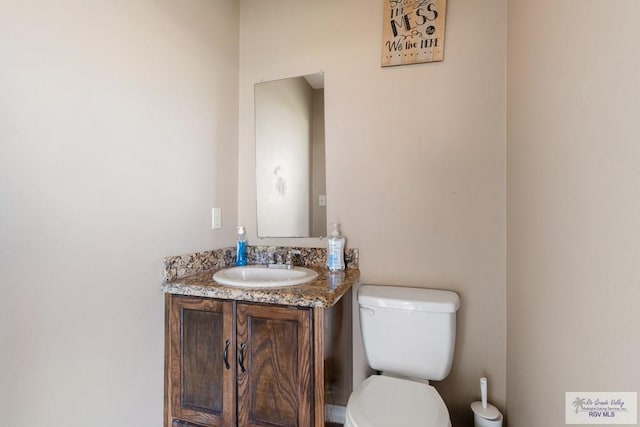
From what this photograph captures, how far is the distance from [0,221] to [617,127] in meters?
Answer: 1.33

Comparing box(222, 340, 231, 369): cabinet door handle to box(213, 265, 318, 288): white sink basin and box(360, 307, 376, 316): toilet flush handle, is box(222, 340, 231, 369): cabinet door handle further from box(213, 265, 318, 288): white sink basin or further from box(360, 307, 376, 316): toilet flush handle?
box(360, 307, 376, 316): toilet flush handle

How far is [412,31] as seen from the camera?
141 centimetres

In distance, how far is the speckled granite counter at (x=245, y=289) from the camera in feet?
3.36

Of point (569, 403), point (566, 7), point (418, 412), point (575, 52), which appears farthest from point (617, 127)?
point (418, 412)

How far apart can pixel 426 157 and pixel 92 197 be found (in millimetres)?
1335

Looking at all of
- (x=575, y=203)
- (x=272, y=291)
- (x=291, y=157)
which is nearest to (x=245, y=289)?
(x=272, y=291)

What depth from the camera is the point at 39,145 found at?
0.79 meters

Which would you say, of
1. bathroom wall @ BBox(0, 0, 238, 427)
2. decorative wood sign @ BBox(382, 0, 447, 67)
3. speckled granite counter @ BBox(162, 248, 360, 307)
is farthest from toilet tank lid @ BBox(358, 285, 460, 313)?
decorative wood sign @ BBox(382, 0, 447, 67)

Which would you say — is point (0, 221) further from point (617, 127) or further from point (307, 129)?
point (617, 127)

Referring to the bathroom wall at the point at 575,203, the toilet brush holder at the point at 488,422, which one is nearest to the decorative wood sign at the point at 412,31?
the bathroom wall at the point at 575,203

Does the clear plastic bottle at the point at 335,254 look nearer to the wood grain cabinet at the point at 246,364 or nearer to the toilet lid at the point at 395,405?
the wood grain cabinet at the point at 246,364

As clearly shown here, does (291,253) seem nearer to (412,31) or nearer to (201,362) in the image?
(201,362)

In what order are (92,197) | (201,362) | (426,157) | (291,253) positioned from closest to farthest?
(92,197)
(201,362)
(426,157)
(291,253)

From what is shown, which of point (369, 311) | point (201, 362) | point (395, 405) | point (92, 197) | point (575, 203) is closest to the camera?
point (575, 203)
